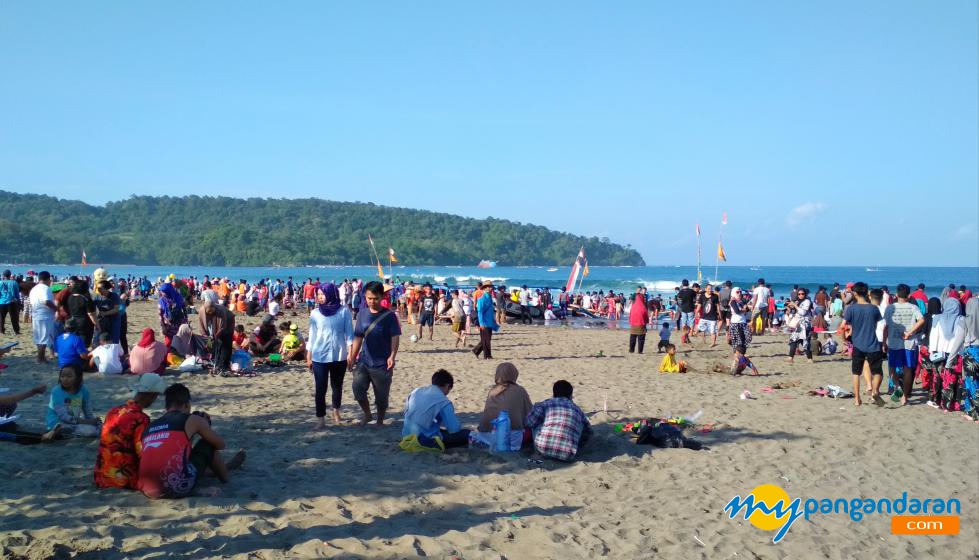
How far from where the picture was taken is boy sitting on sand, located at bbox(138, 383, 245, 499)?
4.60 metres

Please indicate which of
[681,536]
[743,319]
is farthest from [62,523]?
[743,319]

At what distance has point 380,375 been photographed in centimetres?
678

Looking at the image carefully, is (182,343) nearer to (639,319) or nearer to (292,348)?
(292,348)

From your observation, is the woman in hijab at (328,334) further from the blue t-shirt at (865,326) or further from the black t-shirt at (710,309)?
the black t-shirt at (710,309)

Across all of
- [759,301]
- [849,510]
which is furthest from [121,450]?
[759,301]

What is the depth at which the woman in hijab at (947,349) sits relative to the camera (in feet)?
27.5

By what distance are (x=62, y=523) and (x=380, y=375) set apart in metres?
3.12

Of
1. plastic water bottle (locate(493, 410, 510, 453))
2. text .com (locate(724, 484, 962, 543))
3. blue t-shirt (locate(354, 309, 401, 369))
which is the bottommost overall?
text .com (locate(724, 484, 962, 543))

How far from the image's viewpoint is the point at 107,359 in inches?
375

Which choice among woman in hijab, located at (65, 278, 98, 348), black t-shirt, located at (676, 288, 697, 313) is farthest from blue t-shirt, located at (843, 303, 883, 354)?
woman in hijab, located at (65, 278, 98, 348)

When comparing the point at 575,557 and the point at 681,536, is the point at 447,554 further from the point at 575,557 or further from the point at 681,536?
the point at 681,536

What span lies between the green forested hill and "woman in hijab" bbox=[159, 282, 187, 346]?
105 metres

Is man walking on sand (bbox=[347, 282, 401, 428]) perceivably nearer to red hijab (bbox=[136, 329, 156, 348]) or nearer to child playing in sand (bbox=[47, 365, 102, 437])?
child playing in sand (bbox=[47, 365, 102, 437])

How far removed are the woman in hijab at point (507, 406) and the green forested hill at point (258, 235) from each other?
11051cm
